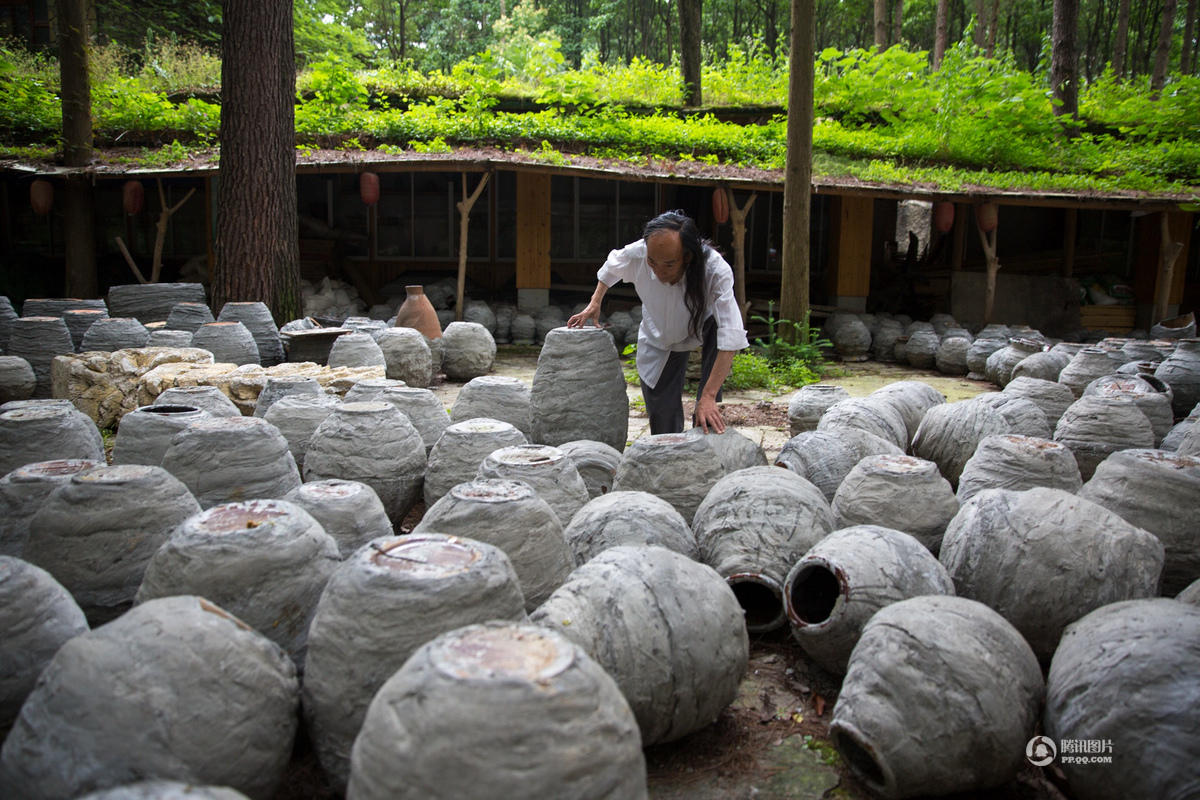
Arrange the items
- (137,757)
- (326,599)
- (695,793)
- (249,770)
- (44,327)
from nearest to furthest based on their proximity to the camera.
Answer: (137,757)
(249,770)
(326,599)
(695,793)
(44,327)

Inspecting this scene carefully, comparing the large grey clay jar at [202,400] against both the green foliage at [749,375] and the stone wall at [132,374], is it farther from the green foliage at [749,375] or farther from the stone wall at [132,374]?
the green foliage at [749,375]

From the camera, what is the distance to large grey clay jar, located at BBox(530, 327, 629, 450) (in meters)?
4.93

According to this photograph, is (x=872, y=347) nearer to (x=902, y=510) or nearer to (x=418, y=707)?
(x=902, y=510)

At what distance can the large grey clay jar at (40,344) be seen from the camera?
6512 mm

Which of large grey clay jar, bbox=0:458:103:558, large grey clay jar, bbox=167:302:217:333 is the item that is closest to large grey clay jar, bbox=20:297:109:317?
large grey clay jar, bbox=167:302:217:333

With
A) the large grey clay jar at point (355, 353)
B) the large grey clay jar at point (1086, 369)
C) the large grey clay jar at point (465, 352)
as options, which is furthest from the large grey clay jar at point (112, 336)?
the large grey clay jar at point (1086, 369)

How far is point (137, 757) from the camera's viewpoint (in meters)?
1.75

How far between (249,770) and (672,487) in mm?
2194

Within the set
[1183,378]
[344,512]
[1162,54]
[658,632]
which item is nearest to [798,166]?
[1183,378]

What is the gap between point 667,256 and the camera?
432cm

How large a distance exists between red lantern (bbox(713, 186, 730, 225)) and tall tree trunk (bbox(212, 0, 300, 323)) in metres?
5.61

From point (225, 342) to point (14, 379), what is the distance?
1.54m

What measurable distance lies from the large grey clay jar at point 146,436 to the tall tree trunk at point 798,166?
6.95m

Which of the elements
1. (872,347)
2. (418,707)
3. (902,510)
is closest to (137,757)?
(418,707)
